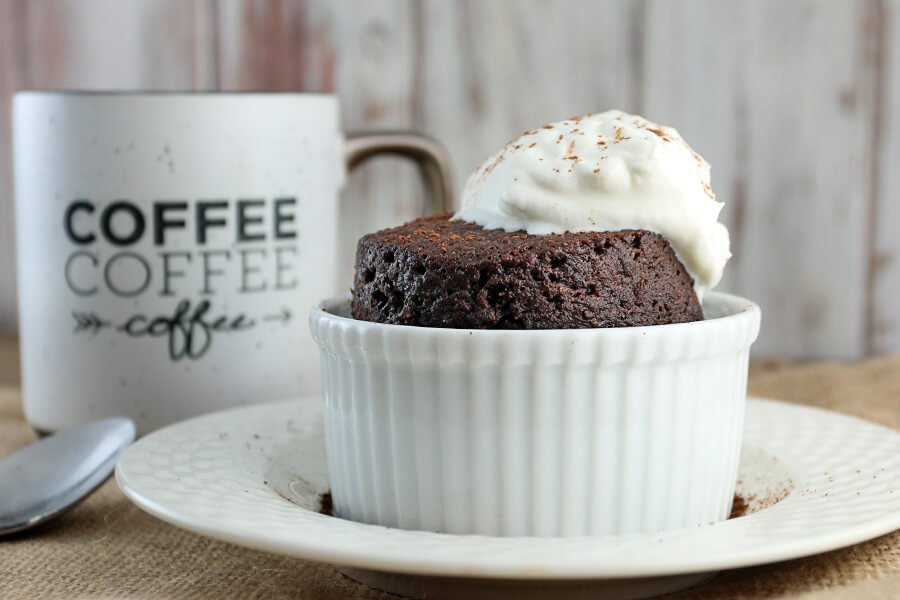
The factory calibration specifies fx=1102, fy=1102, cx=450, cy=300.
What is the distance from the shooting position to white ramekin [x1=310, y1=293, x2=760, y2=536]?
0.90 metres

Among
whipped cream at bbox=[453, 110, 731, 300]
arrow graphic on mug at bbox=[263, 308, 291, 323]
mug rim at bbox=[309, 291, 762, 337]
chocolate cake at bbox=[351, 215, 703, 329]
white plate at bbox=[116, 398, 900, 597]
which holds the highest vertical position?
whipped cream at bbox=[453, 110, 731, 300]

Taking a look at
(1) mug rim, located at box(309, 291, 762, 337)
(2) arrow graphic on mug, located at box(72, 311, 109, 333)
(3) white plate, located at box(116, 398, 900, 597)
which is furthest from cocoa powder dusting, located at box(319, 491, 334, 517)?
(2) arrow graphic on mug, located at box(72, 311, 109, 333)

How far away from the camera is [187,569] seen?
0.95 meters

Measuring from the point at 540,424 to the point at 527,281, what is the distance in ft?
0.39

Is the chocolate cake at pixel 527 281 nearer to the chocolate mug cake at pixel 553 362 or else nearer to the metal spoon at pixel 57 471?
the chocolate mug cake at pixel 553 362

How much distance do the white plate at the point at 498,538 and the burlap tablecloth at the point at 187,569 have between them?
0.14ft

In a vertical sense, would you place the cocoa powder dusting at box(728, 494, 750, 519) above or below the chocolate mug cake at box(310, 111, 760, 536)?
below

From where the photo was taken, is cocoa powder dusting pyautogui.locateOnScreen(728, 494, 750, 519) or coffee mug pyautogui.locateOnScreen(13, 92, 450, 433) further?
coffee mug pyautogui.locateOnScreen(13, 92, 450, 433)

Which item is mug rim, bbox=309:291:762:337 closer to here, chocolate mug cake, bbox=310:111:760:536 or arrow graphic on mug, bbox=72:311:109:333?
chocolate mug cake, bbox=310:111:760:536

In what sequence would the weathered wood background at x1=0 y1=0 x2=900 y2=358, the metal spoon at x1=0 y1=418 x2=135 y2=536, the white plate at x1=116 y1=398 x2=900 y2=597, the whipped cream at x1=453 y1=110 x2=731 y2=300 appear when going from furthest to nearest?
the weathered wood background at x1=0 y1=0 x2=900 y2=358, the metal spoon at x1=0 y1=418 x2=135 y2=536, the whipped cream at x1=453 y1=110 x2=731 y2=300, the white plate at x1=116 y1=398 x2=900 y2=597

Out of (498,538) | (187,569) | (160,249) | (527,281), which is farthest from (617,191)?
(160,249)

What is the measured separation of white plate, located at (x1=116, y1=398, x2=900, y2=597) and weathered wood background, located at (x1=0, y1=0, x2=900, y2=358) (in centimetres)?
72

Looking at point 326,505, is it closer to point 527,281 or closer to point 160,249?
point 527,281

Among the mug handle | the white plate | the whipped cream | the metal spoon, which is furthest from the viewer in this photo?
the mug handle
